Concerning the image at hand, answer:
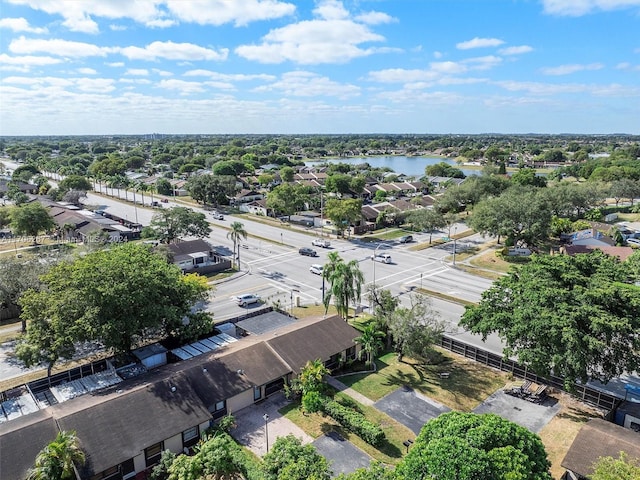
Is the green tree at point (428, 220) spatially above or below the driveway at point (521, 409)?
above

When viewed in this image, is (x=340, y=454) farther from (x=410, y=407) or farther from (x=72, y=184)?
(x=72, y=184)

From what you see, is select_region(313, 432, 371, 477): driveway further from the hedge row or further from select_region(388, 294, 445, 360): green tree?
select_region(388, 294, 445, 360): green tree

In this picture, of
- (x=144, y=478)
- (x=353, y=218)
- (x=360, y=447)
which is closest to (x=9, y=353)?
(x=144, y=478)

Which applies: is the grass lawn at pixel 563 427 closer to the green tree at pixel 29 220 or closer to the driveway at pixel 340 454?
the driveway at pixel 340 454

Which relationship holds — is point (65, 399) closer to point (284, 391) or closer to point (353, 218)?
point (284, 391)

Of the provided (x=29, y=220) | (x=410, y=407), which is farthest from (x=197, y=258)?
(x=410, y=407)

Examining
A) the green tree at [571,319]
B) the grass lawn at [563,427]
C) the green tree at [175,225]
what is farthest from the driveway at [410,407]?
the green tree at [175,225]
